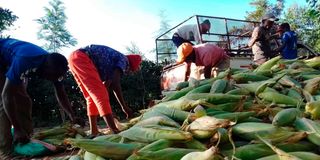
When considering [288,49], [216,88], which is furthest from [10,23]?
[216,88]

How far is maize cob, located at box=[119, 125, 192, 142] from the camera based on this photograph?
1.53 metres

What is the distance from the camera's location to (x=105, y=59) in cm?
416

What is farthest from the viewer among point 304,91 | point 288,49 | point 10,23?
point 10,23

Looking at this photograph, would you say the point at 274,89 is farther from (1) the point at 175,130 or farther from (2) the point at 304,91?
(1) the point at 175,130

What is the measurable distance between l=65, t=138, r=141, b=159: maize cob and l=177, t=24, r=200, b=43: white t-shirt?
5503 millimetres

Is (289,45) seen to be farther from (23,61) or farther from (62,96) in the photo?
(23,61)

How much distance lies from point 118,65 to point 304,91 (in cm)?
244

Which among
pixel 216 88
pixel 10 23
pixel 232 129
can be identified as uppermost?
pixel 10 23

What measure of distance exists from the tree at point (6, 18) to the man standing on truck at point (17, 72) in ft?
53.8

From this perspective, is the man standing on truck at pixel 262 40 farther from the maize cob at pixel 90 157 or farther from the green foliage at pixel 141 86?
the green foliage at pixel 141 86

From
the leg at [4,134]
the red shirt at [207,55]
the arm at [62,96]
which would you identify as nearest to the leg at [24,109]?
the leg at [4,134]

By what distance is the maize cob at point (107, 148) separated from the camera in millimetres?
1580

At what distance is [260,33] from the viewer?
20.2 ft

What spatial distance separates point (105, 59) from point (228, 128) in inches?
109
